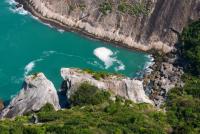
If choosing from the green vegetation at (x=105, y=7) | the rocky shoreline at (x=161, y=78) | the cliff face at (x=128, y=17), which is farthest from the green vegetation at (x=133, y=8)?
the rocky shoreline at (x=161, y=78)

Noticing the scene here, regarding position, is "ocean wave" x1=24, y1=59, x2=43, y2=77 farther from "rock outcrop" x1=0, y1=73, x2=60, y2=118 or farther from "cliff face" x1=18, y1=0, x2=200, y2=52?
"rock outcrop" x1=0, y1=73, x2=60, y2=118

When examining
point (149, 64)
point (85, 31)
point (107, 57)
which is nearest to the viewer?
point (149, 64)

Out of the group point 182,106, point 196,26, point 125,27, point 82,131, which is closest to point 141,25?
point 125,27

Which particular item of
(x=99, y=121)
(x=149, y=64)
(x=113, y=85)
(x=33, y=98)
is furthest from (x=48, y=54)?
(x=99, y=121)

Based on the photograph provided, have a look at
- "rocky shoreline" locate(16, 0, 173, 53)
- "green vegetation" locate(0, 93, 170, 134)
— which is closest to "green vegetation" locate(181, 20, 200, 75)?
"rocky shoreline" locate(16, 0, 173, 53)

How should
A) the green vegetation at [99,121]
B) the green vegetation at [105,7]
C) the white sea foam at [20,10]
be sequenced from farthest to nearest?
the white sea foam at [20,10] → the green vegetation at [105,7] → the green vegetation at [99,121]

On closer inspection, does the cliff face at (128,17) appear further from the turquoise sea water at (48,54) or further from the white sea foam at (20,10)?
the turquoise sea water at (48,54)

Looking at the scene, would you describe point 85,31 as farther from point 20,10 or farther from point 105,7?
point 20,10
